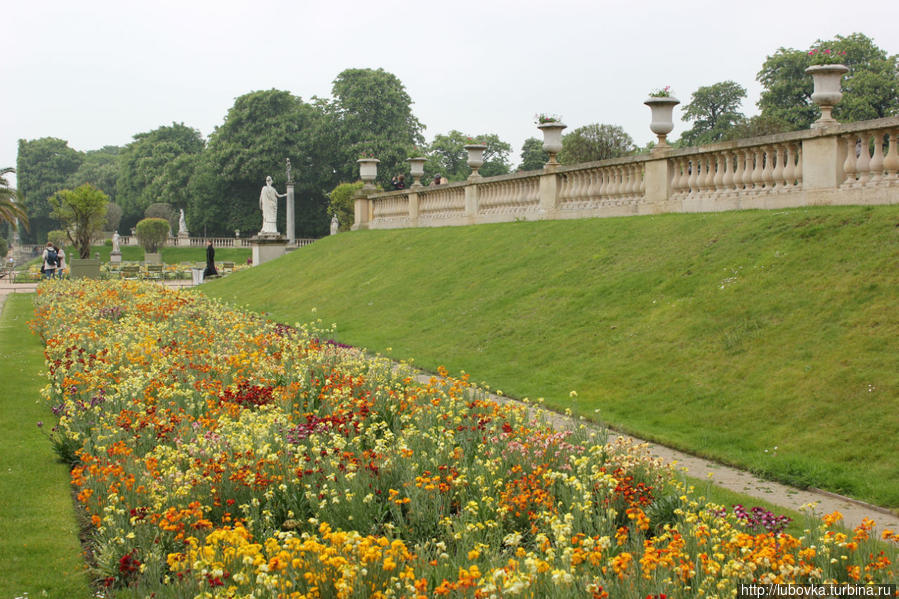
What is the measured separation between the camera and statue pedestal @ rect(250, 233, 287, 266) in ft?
134

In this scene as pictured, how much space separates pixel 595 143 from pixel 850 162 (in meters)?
34.7

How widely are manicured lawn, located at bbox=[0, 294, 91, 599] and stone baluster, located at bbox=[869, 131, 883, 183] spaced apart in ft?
33.7

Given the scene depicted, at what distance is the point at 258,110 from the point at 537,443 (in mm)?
71754

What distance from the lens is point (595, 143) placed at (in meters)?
46.0

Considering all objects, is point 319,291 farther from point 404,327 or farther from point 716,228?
point 716,228

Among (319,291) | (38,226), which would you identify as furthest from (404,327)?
(38,226)

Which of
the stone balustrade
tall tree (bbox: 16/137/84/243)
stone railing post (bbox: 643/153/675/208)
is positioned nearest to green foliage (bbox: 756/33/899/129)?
the stone balustrade

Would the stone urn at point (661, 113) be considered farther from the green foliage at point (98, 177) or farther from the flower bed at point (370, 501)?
the green foliage at point (98, 177)

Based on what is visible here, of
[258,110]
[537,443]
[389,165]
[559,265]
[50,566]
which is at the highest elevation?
[258,110]

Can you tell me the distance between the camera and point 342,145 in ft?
242

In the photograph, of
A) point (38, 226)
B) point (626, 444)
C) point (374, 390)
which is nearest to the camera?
point (626, 444)

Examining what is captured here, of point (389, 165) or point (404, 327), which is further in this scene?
point (389, 165)

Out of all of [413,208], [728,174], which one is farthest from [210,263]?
[728,174]

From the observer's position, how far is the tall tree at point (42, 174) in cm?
10956
